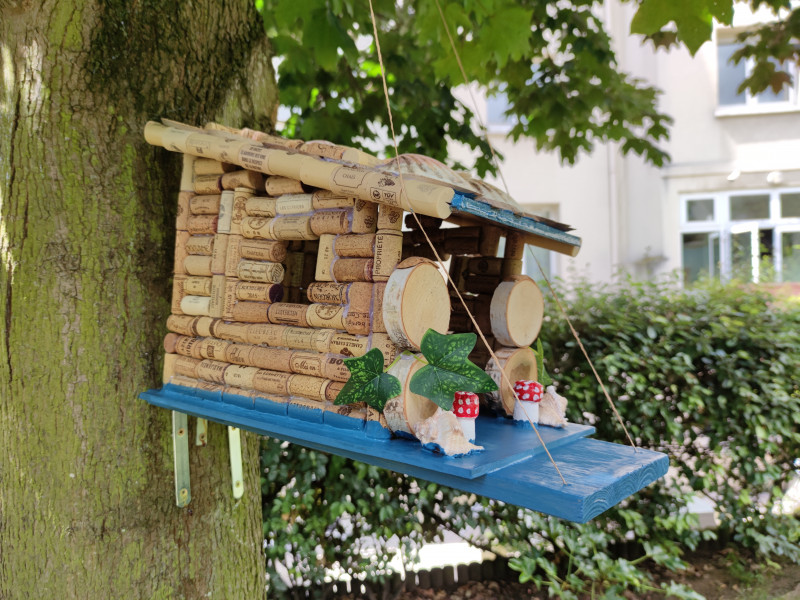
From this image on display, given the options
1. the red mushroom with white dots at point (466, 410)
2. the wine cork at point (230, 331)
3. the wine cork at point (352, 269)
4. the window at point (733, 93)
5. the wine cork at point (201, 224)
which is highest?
the window at point (733, 93)

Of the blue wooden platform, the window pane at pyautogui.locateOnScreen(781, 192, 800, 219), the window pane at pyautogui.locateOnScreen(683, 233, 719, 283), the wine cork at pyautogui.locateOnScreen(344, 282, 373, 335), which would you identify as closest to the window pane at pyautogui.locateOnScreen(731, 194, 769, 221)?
the window pane at pyautogui.locateOnScreen(781, 192, 800, 219)

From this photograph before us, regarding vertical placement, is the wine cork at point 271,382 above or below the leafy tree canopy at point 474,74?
below

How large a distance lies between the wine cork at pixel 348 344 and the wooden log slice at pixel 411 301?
0.25 ft

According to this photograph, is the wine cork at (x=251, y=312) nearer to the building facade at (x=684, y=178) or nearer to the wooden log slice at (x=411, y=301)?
the wooden log slice at (x=411, y=301)

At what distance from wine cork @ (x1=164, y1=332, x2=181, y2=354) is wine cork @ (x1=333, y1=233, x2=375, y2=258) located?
2.22 ft

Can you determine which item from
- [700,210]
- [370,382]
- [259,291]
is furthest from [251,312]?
[700,210]

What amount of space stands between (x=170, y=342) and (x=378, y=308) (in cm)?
81

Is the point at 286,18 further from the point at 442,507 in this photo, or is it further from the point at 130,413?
the point at 442,507

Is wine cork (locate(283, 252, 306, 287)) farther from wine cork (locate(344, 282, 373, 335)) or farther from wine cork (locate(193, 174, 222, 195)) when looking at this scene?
wine cork (locate(344, 282, 373, 335))

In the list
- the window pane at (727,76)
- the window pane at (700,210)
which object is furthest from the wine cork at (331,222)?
the window pane at (727,76)

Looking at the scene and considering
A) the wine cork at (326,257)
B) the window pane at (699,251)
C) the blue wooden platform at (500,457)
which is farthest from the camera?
the window pane at (699,251)

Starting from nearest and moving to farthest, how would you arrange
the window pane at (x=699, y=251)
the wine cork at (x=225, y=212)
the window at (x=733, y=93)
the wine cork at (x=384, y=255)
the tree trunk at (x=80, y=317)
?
1. the wine cork at (x=384, y=255)
2. the wine cork at (x=225, y=212)
3. the tree trunk at (x=80, y=317)
4. the window at (x=733, y=93)
5. the window pane at (x=699, y=251)

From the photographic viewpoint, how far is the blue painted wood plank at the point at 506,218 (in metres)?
1.21

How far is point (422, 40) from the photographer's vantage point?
9.25ft
